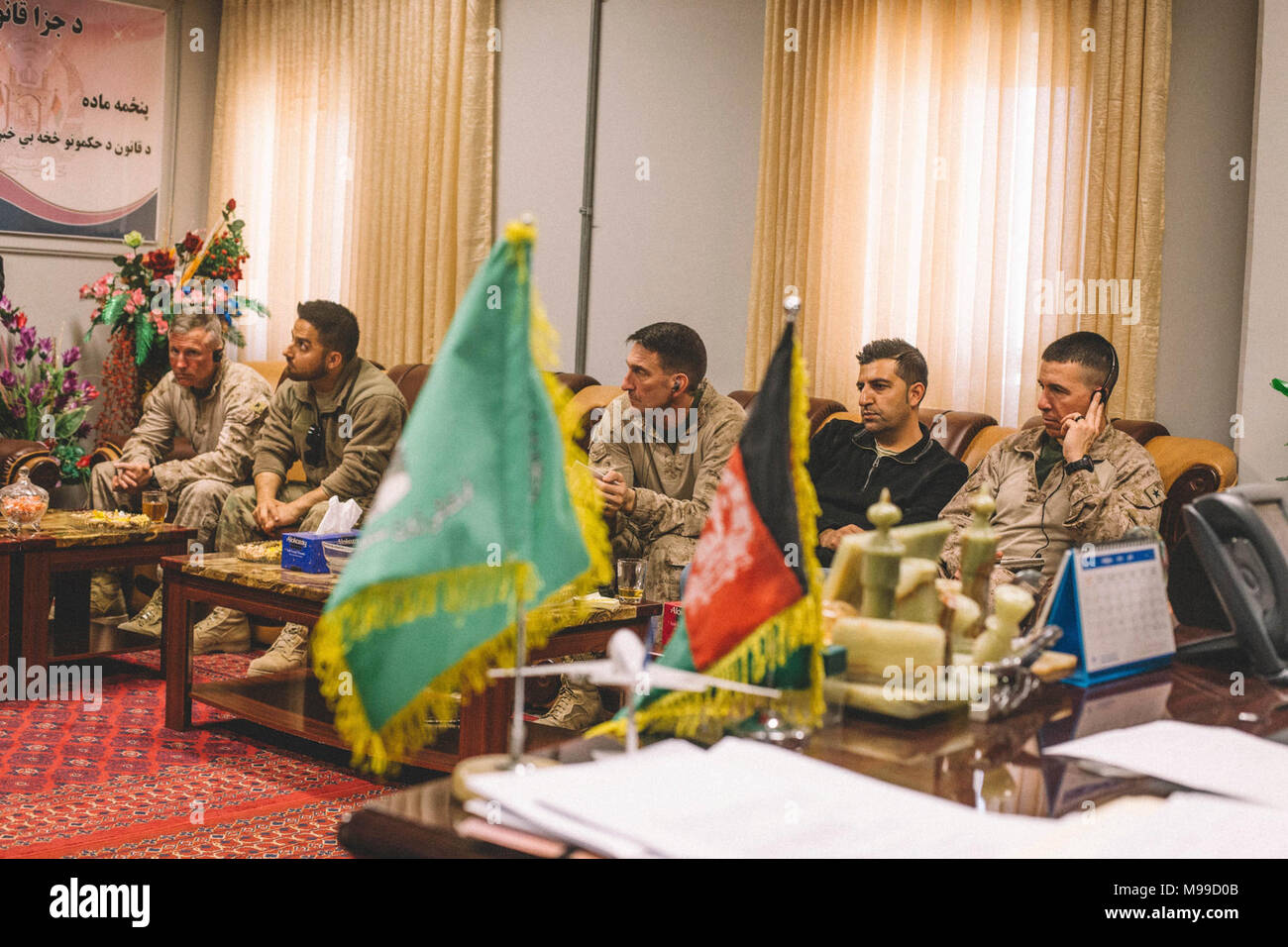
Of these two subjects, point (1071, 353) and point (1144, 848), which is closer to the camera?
point (1144, 848)

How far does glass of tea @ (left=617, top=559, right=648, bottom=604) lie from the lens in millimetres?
3014

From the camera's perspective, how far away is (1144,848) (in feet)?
2.85

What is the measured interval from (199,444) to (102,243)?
2.59 m

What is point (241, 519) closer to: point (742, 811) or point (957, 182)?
point (957, 182)

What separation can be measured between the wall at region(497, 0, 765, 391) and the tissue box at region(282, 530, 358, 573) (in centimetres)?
224

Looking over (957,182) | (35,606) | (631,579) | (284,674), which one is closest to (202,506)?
(35,606)

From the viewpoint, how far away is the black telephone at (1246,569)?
1550mm

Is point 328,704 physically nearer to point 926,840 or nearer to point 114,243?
point 926,840

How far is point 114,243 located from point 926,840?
6886mm

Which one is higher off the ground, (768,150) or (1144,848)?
(768,150)

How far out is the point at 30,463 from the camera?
15.5 feet
